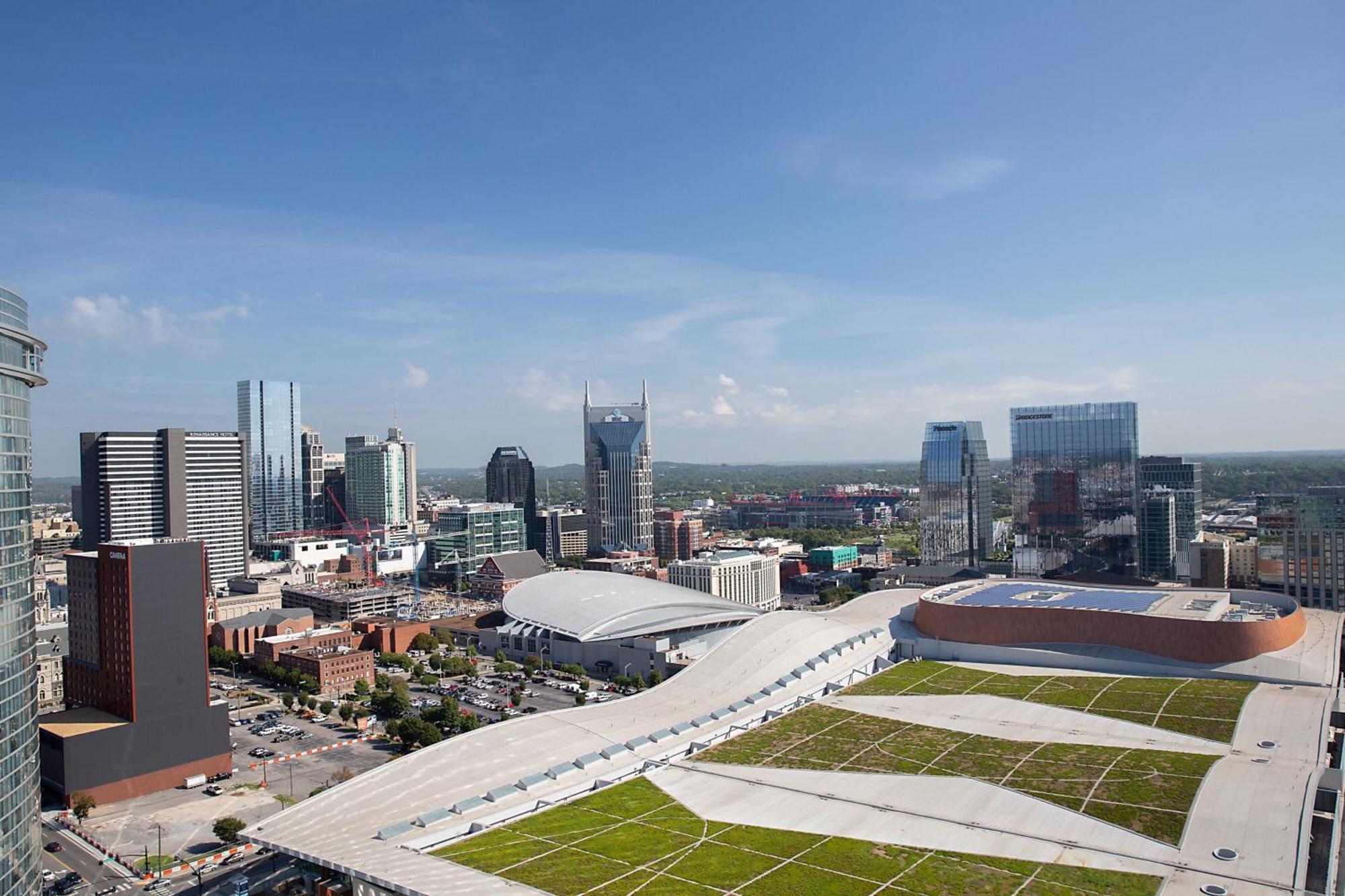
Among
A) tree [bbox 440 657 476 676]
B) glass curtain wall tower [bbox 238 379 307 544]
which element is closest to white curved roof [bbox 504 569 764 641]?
tree [bbox 440 657 476 676]

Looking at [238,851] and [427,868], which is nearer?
[427,868]

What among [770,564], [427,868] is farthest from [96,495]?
[427,868]

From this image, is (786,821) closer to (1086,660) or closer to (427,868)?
(427,868)

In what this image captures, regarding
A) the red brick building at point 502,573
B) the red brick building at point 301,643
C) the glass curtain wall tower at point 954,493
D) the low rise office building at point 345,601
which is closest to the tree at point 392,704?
the red brick building at point 301,643

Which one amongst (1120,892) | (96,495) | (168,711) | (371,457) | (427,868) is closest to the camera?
(1120,892)

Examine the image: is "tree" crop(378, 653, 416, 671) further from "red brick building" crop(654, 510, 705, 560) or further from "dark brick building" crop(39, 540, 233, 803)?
"red brick building" crop(654, 510, 705, 560)

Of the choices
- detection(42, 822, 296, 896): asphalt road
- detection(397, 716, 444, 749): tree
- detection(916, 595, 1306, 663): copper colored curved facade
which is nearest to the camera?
detection(42, 822, 296, 896): asphalt road

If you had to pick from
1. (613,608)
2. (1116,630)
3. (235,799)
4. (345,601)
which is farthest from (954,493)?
(235,799)

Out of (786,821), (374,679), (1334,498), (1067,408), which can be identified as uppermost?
(1067,408)
